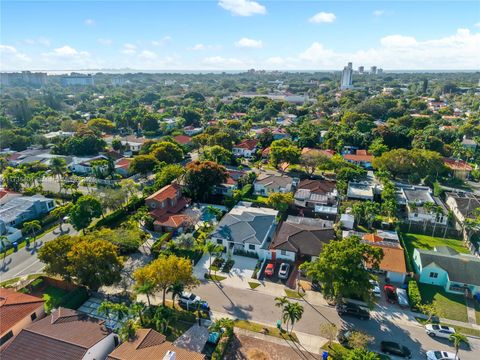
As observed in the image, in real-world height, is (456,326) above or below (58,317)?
below

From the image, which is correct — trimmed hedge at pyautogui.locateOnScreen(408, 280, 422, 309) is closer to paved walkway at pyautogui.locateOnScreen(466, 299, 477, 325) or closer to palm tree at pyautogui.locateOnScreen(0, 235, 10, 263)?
paved walkway at pyautogui.locateOnScreen(466, 299, 477, 325)

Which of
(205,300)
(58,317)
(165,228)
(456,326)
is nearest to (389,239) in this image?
(456,326)

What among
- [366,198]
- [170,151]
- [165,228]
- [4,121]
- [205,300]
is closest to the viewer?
[205,300]

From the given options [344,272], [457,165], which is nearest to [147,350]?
[344,272]

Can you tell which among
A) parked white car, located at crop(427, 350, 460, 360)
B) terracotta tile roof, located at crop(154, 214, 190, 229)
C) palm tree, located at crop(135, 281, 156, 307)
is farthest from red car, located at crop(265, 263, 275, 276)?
parked white car, located at crop(427, 350, 460, 360)

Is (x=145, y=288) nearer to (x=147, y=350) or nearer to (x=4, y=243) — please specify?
(x=147, y=350)

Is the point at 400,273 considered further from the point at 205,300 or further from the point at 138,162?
the point at 138,162
